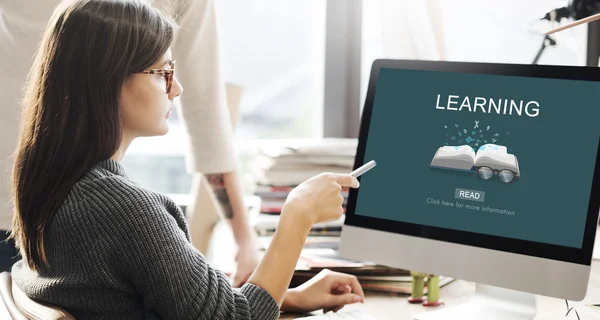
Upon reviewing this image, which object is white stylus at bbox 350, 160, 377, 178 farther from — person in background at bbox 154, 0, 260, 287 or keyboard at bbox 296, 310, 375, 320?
person in background at bbox 154, 0, 260, 287

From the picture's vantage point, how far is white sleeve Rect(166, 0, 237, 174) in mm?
1597

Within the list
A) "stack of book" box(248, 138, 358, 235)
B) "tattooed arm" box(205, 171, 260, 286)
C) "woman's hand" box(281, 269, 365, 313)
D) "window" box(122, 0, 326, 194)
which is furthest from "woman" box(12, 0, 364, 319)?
"window" box(122, 0, 326, 194)

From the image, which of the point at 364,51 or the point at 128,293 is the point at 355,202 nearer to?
the point at 128,293

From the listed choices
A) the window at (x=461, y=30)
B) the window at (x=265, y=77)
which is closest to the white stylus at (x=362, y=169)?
the window at (x=461, y=30)

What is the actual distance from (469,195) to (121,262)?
62 cm

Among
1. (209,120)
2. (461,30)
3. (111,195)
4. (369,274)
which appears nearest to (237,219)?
(209,120)

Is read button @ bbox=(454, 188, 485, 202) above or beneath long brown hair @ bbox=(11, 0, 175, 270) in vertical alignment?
beneath

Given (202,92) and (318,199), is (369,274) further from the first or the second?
(202,92)

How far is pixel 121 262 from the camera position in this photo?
0.97 m

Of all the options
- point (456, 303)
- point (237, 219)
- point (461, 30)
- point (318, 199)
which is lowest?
point (456, 303)

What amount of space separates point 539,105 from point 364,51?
1259 mm

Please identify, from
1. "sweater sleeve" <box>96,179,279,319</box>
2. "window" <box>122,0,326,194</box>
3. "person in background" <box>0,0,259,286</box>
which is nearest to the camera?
"sweater sleeve" <box>96,179,279,319</box>

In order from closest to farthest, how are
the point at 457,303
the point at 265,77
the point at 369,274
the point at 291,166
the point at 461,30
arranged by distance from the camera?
the point at 457,303, the point at 369,274, the point at 291,166, the point at 461,30, the point at 265,77

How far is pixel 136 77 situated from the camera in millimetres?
Result: 1109
